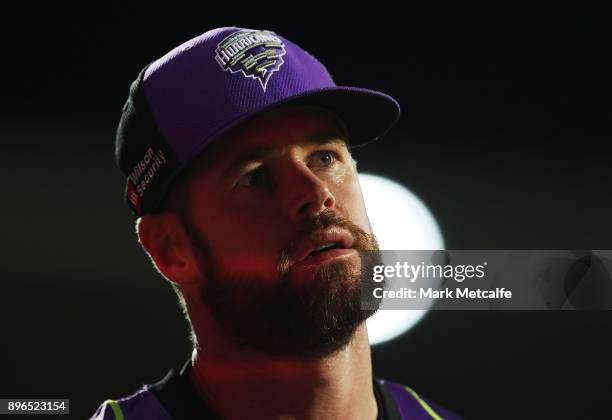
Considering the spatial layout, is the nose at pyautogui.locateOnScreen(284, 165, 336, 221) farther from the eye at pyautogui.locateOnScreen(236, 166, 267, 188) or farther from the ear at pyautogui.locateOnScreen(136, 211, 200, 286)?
the ear at pyautogui.locateOnScreen(136, 211, 200, 286)

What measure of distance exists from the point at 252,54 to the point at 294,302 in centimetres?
49

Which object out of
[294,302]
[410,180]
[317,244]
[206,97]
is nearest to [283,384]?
[294,302]

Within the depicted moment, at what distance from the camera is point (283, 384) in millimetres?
1324

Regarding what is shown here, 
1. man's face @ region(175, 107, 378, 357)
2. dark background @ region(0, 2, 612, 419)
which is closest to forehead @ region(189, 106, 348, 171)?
man's face @ region(175, 107, 378, 357)

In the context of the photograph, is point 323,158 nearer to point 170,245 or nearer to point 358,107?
point 358,107

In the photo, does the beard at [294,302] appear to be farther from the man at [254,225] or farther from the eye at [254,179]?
the eye at [254,179]

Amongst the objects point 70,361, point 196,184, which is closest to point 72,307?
point 70,361

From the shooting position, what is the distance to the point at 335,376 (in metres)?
1.34

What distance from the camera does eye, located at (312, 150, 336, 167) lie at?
54.2 inches

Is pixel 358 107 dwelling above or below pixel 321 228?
above

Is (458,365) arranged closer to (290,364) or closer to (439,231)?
(439,231)

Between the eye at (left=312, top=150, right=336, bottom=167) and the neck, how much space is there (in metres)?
0.33

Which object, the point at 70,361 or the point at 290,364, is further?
the point at 70,361

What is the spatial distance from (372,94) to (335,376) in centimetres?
56
